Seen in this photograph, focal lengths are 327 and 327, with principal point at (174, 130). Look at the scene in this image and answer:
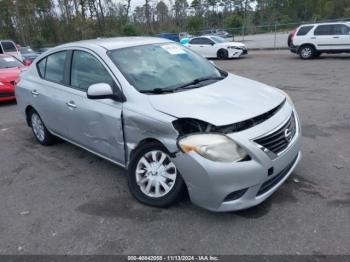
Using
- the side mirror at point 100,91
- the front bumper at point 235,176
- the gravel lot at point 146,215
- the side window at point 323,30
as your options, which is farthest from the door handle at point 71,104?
the side window at point 323,30

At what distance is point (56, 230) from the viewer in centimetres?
313

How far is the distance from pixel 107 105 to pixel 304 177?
2407 mm

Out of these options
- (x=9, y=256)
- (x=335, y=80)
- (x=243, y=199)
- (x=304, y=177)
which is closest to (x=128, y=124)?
(x=243, y=199)

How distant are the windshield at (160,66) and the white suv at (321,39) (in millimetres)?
13473

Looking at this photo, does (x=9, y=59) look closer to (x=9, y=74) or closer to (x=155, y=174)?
(x=9, y=74)

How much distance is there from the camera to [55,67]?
4691mm

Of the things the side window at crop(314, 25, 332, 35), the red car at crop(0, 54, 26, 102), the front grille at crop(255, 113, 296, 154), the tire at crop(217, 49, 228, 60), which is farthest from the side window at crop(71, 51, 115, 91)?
the tire at crop(217, 49, 228, 60)

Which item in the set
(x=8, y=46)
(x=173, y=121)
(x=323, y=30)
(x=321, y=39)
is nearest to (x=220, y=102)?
(x=173, y=121)

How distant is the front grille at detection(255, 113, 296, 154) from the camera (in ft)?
9.51

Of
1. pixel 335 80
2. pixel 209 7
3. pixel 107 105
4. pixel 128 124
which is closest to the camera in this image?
pixel 128 124

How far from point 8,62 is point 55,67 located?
261 inches

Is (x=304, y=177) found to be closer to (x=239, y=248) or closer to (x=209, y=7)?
(x=239, y=248)

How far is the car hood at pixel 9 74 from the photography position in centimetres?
906

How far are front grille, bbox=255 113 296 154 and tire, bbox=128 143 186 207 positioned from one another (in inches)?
33.2
